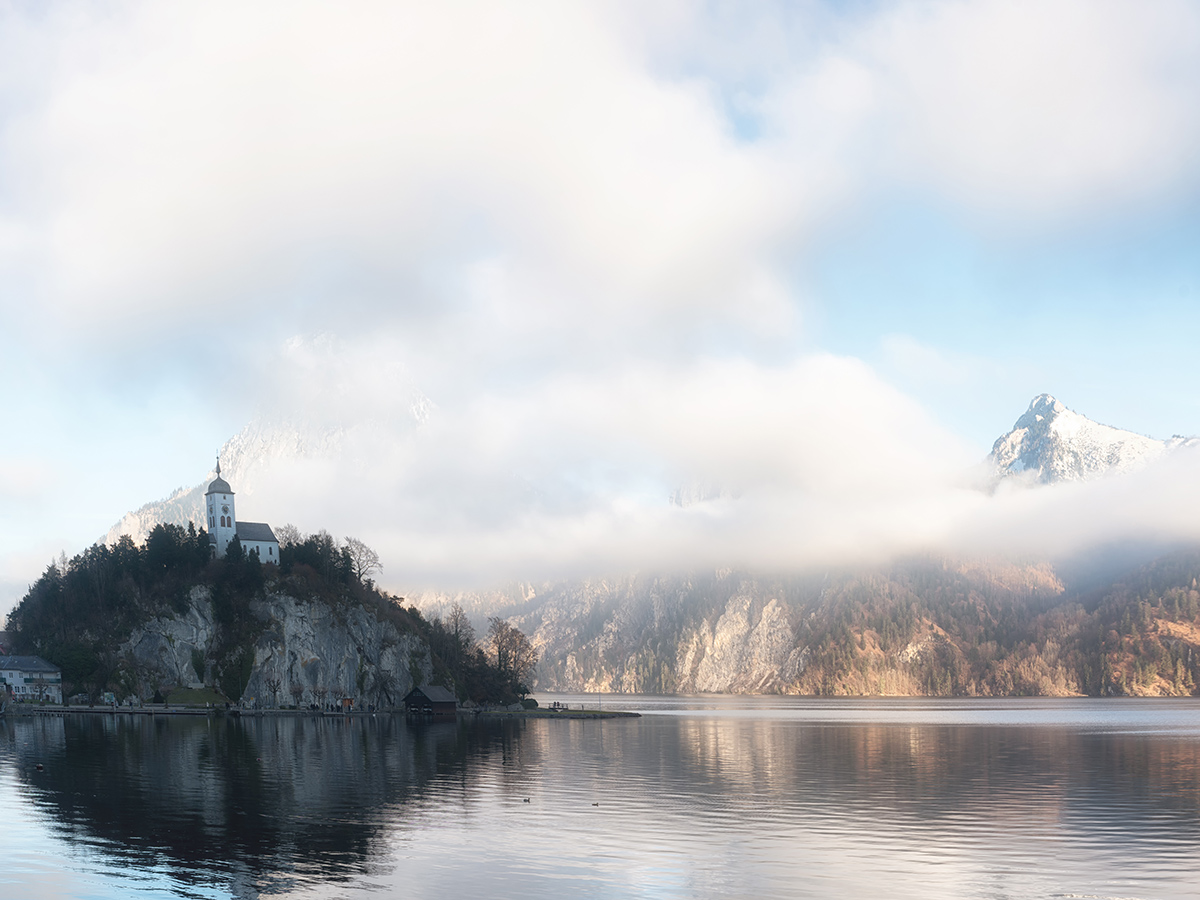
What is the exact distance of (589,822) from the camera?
200 ft

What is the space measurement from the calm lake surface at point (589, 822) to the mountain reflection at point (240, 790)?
0.28 metres

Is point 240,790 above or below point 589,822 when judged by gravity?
above

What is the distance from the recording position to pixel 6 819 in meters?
58.8

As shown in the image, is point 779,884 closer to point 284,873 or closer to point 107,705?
point 284,873

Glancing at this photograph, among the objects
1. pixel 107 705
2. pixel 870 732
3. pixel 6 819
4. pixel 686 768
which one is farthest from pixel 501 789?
pixel 107 705

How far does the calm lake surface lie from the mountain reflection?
285 millimetres

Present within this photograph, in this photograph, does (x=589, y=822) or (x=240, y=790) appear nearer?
(x=589, y=822)

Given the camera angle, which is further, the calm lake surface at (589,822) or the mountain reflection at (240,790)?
the mountain reflection at (240,790)

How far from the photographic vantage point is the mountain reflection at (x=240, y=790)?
47.9m

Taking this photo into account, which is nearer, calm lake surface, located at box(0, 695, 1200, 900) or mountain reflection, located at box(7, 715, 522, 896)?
calm lake surface, located at box(0, 695, 1200, 900)

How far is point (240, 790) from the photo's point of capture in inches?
2815

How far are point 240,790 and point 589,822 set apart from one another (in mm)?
27484

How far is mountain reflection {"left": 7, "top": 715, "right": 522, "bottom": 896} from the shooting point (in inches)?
1886

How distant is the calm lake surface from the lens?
4378 cm
